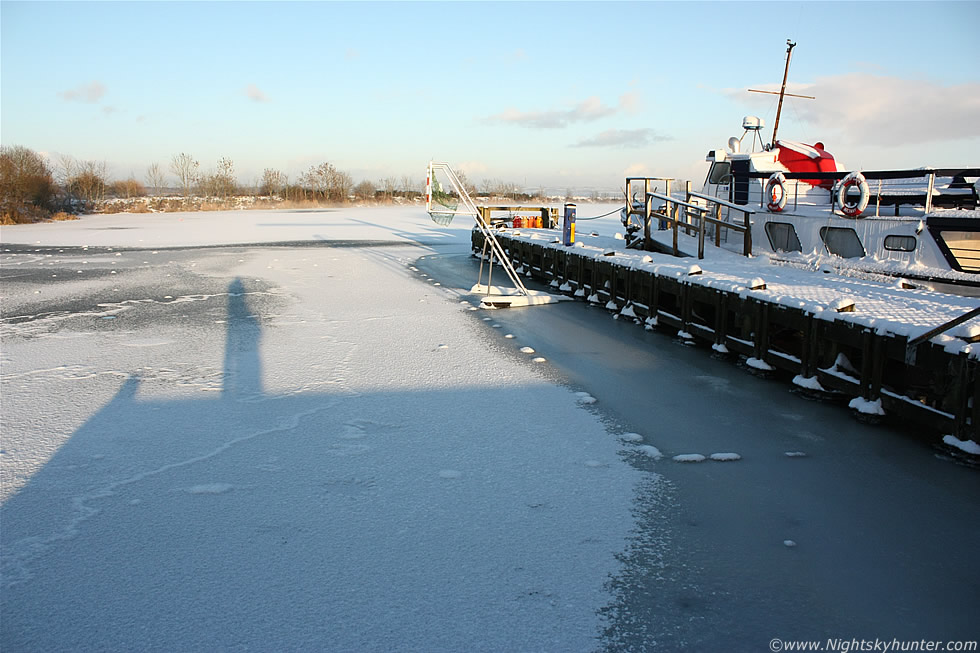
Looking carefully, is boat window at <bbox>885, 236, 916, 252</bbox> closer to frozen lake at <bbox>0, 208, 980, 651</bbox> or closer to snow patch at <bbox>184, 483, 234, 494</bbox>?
frozen lake at <bbox>0, 208, 980, 651</bbox>

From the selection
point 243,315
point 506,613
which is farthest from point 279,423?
point 243,315

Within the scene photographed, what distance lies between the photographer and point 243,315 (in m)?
11.1

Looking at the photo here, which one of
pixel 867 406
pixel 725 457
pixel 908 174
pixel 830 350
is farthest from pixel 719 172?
pixel 725 457

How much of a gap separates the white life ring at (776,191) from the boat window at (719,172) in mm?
3181

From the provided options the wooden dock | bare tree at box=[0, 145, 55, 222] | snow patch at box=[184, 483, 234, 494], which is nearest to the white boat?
the wooden dock

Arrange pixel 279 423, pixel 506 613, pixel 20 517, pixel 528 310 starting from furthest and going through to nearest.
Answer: pixel 528 310, pixel 279 423, pixel 20 517, pixel 506 613

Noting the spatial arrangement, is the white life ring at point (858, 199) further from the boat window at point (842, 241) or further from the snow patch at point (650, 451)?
the snow patch at point (650, 451)

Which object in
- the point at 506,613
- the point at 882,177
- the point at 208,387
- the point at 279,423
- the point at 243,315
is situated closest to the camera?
the point at 506,613

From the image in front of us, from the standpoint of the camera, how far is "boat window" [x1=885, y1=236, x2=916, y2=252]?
29.4ft

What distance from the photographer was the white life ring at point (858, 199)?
934 cm

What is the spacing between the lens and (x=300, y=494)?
14.7 feet

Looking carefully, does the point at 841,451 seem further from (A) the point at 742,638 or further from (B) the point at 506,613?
(B) the point at 506,613

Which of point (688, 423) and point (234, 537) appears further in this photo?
point (688, 423)

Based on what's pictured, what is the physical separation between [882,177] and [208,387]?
8952mm
